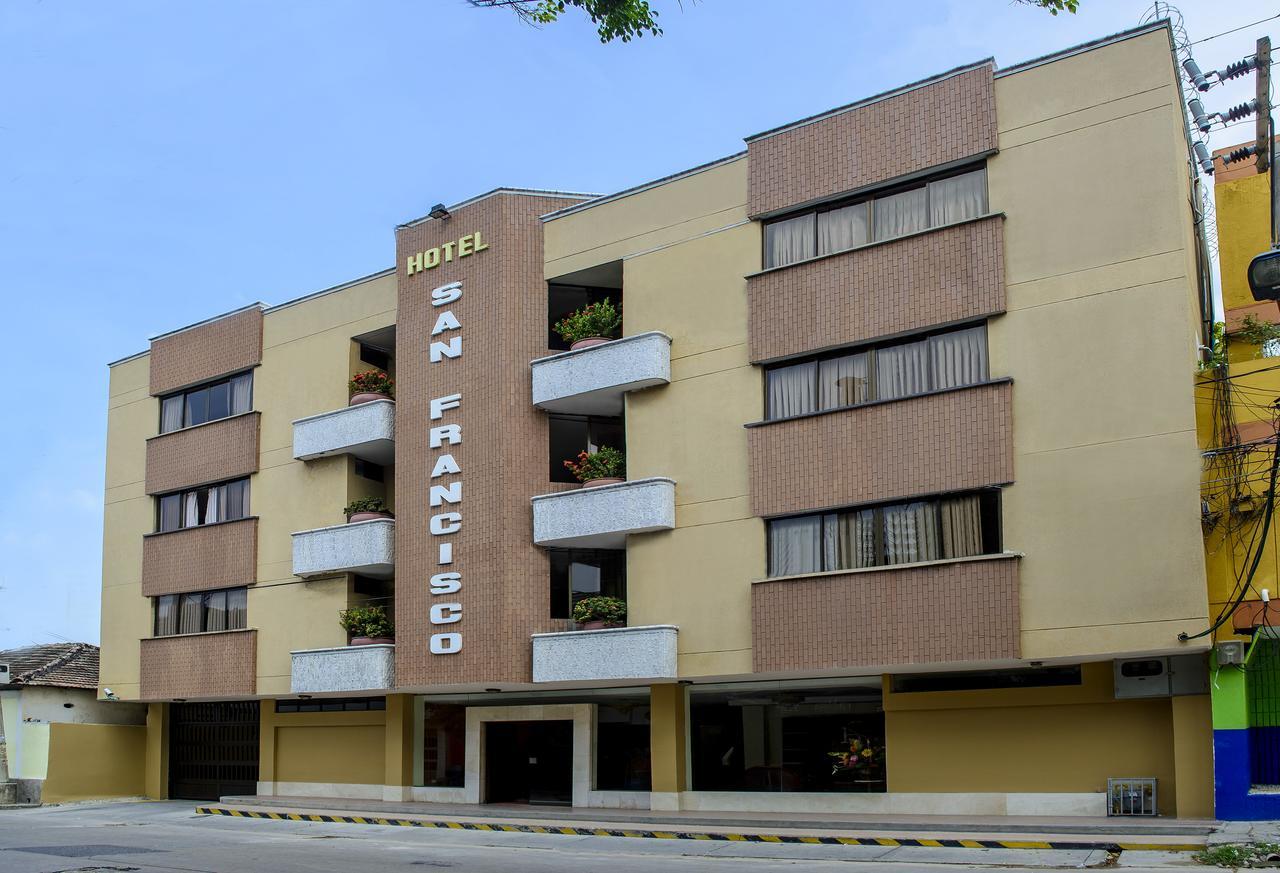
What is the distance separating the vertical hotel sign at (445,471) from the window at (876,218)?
7.02 meters

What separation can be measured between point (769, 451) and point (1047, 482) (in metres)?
5.16

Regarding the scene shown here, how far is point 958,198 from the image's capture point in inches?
912

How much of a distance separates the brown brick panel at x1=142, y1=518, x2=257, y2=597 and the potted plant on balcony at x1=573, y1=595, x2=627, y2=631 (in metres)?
10.3

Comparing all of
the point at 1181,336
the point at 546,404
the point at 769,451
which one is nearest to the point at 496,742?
the point at 546,404

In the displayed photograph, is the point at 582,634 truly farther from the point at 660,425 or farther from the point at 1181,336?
the point at 1181,336

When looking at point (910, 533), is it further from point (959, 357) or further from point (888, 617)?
point (959, 357)

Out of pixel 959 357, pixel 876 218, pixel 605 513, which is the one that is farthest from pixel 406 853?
pixel 876 218

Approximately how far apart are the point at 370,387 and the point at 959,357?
1465 cm

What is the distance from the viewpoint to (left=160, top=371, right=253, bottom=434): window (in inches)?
1353

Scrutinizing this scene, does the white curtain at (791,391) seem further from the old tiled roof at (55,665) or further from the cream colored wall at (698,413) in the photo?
the old tiled roof at (55,665)

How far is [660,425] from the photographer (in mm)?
26078

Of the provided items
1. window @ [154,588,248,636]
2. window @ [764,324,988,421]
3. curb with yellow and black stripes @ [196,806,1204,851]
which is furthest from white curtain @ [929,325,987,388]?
window @ [154,588,248,636]

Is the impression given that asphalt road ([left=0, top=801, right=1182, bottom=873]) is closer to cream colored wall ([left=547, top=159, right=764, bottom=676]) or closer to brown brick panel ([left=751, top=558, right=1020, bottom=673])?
brown brick panel ([left=751, top=558, right=1020, bottom=673])

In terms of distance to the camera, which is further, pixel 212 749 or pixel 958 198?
pixel 212 749
